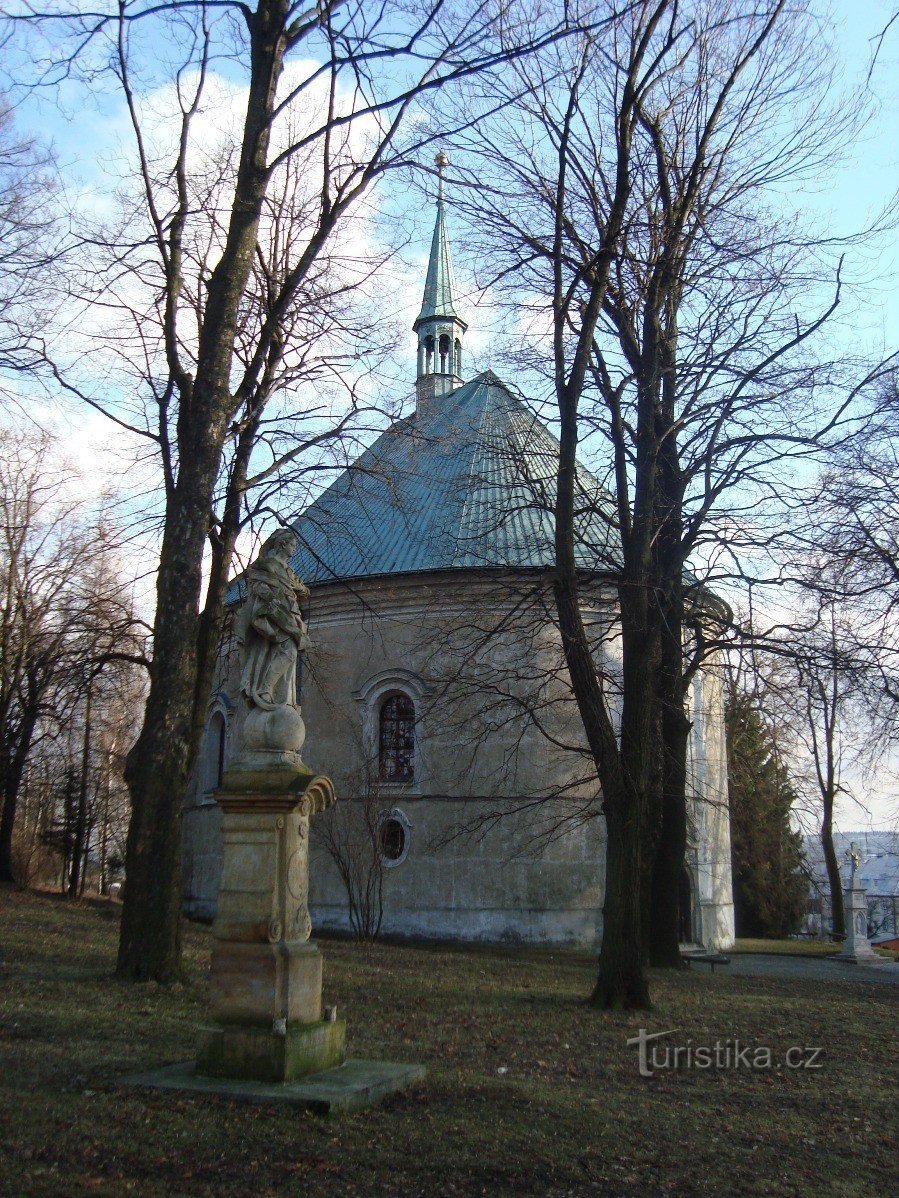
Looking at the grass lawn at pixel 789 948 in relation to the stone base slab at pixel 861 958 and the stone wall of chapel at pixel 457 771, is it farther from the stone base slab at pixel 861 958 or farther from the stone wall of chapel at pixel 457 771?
the stone wall of chapel at pixel 457 771

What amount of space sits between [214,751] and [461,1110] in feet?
70.1

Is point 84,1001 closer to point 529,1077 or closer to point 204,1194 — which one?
point 529,1077

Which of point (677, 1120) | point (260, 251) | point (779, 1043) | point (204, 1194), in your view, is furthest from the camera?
point (260, 251)

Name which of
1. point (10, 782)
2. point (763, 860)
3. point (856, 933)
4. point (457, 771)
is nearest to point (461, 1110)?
point (457, 771)

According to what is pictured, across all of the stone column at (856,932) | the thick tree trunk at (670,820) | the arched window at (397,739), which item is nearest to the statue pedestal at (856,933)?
the stone column at (856,932)

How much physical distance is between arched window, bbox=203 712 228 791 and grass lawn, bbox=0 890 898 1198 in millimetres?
14587

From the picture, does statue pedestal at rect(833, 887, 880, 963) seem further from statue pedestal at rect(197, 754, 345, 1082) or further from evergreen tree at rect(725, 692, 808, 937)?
statue pedestal at rect(197, 754, 345, 1082)

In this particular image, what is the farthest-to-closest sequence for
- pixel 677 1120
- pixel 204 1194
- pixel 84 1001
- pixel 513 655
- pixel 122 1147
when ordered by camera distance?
pixel 513 655, pixel 84 1001, pixel 677 1120, pixel 122 1147, pixel 204 1194

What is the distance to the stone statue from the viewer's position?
7.45 meters

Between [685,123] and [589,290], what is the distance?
278 cm

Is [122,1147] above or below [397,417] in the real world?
below

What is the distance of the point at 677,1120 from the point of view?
23.1 feet

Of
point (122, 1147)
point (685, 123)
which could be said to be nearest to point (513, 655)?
point (685, 123)

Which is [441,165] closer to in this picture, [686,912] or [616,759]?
[616,759]
